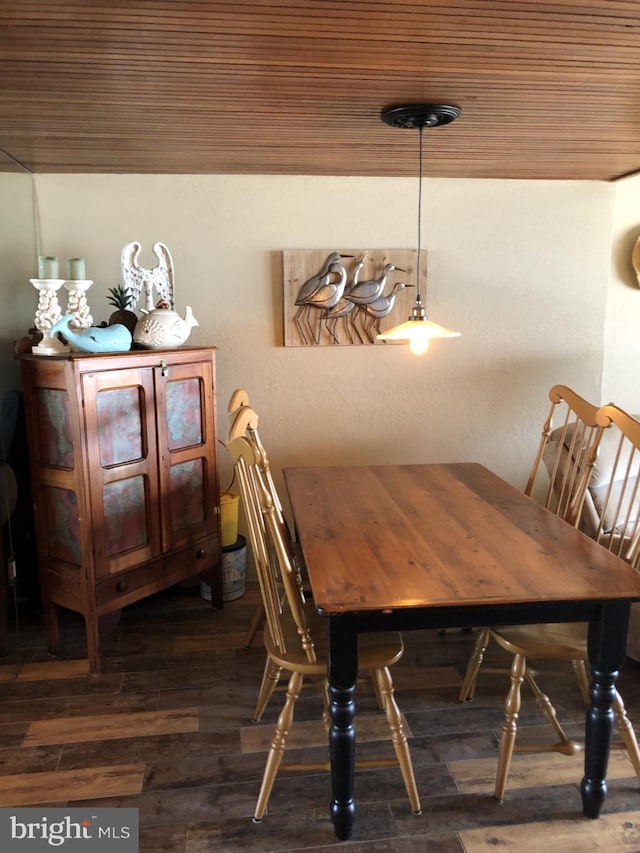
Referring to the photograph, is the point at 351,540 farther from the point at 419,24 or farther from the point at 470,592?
the point at 419,24

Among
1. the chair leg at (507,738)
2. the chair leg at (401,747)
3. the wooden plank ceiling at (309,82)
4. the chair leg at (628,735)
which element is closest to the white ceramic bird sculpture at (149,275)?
the wooden plank ceiling at (309,82)

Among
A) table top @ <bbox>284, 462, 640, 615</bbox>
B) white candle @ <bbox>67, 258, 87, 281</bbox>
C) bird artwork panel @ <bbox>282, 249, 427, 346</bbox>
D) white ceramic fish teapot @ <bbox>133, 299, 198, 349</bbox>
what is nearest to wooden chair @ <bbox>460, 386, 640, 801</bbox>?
table top @ <bbox>284, 462, 640, 615</bbox>

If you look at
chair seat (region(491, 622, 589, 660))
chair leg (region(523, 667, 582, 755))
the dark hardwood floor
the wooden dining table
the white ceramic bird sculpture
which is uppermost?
the white ceramic bird sculpture

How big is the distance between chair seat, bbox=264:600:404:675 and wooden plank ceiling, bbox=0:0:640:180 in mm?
1564

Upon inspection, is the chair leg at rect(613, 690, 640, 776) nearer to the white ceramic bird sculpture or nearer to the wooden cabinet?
the wooden cabinet

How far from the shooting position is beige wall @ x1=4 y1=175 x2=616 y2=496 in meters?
3.16

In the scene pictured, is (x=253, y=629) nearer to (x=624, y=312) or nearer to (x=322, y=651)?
(x=322, y=651)

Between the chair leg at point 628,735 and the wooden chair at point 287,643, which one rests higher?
the wooden chair at point 287,643

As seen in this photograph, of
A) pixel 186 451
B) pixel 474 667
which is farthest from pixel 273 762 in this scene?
pixel 186 451

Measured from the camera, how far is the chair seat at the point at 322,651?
191 cm

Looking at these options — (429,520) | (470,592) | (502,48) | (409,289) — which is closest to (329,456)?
(409,289)

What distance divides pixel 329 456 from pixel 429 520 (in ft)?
4.20

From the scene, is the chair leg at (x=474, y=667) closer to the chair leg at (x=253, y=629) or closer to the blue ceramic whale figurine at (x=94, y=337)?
the chair leg at (x=253, y=629)

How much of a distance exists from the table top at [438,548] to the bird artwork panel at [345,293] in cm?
90
